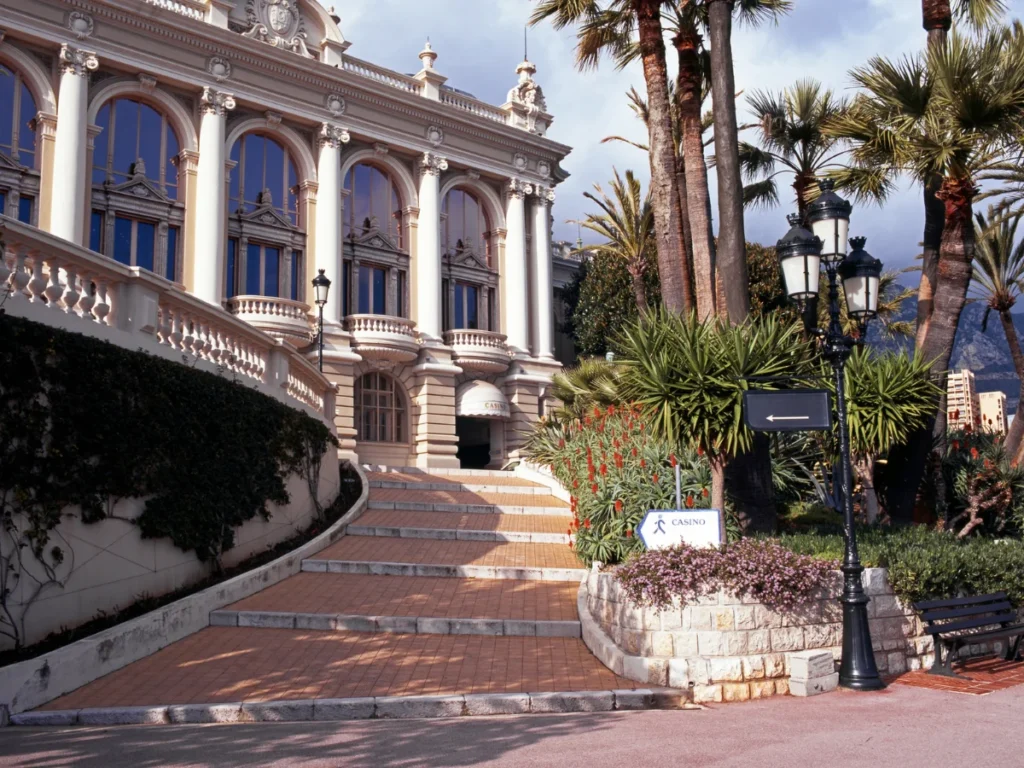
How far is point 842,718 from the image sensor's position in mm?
7574

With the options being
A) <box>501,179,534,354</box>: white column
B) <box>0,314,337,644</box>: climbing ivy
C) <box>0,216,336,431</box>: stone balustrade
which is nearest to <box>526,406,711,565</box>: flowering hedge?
<box>0,314,337,644</box>: climbing ivy

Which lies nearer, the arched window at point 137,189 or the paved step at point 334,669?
the paved step at point 334,669

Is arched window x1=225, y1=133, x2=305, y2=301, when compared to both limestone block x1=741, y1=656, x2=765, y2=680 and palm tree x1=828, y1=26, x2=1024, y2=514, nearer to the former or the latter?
palm tree x1=828, y1=26, x2=1024, y2=514

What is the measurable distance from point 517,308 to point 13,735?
31.1 metres

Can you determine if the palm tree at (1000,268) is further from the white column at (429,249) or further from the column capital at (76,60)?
the column capital at (76,60)

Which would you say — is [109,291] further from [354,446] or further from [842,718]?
[354,446]

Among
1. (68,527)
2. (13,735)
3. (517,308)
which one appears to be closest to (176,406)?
(68,527)

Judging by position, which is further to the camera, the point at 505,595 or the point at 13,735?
the point at 505,595

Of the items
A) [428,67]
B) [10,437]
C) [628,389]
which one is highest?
[428,67]

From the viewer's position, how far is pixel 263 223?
103 ft

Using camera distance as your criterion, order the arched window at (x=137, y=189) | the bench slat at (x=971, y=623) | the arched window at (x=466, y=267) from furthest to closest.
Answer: the arched window at (x=466, y=267) → the arched window at (x=137, y=189) → the bench slat at (x=971, y=623)

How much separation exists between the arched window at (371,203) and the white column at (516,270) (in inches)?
185

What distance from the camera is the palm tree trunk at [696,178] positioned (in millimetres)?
14344

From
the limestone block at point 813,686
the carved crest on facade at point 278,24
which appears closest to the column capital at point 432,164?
the carved crest on facade at point 278,24
